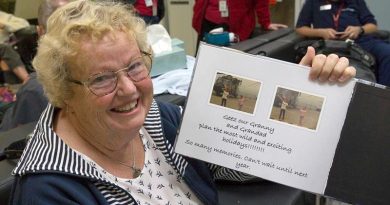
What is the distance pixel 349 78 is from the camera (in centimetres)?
87

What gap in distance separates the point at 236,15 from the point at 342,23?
77 cm

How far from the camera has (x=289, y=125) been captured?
3.02ft

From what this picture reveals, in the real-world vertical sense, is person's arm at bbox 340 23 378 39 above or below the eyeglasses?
below

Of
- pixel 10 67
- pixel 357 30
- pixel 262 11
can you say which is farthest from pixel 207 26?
pixel 10 67

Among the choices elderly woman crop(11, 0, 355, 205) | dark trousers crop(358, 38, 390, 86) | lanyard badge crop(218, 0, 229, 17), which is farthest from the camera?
lanyard badge crop(218, 0, 229, 17)

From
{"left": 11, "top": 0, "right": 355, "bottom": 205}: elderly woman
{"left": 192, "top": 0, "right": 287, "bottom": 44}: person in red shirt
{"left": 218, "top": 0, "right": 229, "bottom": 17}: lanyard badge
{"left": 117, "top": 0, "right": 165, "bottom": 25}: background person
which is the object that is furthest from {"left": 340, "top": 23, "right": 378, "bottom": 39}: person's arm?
{"left": 11, "top": 0, "right": 355, "bottom": 205}: elderly woman

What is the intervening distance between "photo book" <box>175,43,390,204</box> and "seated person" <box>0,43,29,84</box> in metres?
2.92

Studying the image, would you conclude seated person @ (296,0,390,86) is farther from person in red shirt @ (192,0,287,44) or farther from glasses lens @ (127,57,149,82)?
glasses lens @ (127,57,149,82)

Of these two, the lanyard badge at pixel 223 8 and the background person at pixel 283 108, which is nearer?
the background person at pixel 283 108

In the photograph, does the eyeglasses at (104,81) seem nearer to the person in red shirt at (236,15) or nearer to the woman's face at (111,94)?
the woman's face at (111,94)

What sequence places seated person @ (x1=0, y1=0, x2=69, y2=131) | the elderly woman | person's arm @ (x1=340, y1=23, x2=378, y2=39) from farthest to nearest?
person's arm @ (x1=340, y1=23, x2=378, y2=39) → seated person @ (x1=0, y1=0, x2=69, y2=131) → the elderly woman

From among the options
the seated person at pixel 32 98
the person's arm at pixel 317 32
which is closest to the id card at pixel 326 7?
the person's arm at pixel 317 32

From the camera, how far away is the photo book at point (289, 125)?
0.88 meters

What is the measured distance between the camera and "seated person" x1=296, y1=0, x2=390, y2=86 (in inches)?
112
